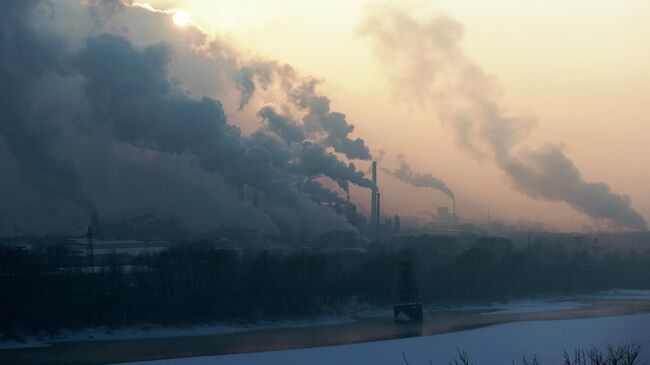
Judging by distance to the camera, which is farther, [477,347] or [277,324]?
[277,324]

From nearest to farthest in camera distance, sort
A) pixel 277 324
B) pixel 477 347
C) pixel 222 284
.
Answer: pixel 477 347, pixel 277 324, pixel 222 284

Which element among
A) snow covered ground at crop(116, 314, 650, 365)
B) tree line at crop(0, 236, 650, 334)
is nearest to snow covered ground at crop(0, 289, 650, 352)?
tree line at crop(0, 236, 650, 334)

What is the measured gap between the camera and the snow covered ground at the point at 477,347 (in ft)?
82.5

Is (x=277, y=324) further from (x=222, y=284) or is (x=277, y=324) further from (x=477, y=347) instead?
(x=477, y=347)

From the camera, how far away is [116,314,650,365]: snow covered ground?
2514 centimetres

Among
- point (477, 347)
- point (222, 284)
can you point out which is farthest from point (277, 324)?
point (477, 347)

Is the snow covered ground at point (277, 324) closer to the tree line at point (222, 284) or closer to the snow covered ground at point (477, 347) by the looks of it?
the tree line at point (222, 284)

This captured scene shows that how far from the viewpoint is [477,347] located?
28.0 metres

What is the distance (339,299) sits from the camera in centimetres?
4409

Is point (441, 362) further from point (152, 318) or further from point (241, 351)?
point (152, 318)

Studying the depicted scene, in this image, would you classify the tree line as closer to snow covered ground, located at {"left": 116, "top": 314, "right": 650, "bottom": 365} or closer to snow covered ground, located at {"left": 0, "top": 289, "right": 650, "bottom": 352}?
snow covered ground, located at {"left": 0, "top": 289, "right": 650, "bottom": 352}

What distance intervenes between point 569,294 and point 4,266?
33.0 meters

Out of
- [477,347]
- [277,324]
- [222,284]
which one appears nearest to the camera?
[477,347]

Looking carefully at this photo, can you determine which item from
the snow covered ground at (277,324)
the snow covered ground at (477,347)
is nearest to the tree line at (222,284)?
the snow covered ground at (277,324)
